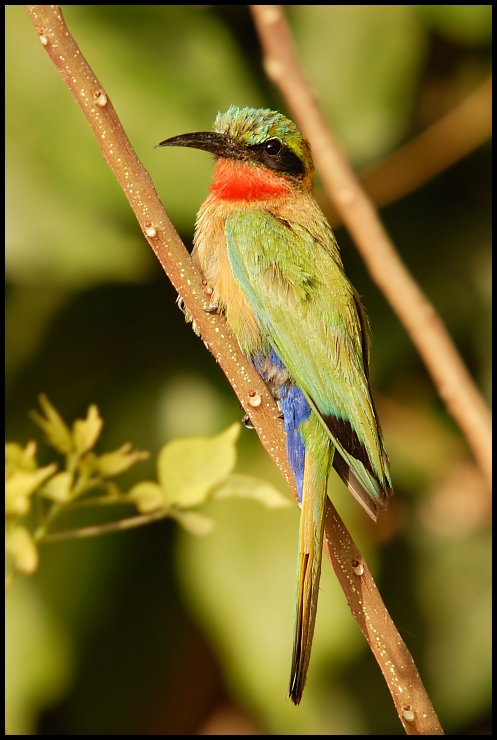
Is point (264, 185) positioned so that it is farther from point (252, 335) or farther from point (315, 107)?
point (252, 335)

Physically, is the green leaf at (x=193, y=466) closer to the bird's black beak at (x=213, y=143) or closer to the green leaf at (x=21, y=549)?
the green leaf at (x=21, y=549)

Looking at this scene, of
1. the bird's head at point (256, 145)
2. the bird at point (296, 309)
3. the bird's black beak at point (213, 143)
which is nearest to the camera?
the bird at point (296, 309)

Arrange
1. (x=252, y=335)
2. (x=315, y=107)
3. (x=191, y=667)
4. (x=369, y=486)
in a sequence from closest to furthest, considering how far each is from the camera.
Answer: (x=369, y=486)
(x=252, y=335)
(x=315, y=107)
(x=191, y=667)

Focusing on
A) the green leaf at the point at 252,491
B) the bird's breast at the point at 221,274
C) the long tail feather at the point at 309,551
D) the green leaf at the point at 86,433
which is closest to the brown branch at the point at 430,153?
the bird's breast at the point at 221,274

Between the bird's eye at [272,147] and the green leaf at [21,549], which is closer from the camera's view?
the green leaf at [21,549]

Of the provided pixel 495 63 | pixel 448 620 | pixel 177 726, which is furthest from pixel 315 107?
pixel 177 726

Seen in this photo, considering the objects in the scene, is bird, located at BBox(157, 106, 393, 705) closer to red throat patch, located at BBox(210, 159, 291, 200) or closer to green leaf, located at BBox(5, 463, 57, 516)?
red throat patch, located at BBox(210, 159, 291, 200)

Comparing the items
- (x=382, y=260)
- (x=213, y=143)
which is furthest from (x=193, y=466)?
(x=213, y=143)
